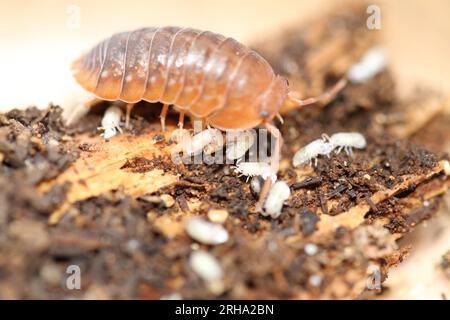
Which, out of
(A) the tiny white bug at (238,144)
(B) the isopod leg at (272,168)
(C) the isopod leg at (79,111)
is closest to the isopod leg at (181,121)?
(A) the tiny white bug at (238,144)

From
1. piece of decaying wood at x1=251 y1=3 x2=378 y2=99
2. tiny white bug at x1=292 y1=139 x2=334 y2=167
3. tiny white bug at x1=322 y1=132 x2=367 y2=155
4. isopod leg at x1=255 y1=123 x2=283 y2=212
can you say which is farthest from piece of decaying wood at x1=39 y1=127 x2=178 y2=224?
piece of decaying wood at x1=251 y1=3 x2=378 y2=99

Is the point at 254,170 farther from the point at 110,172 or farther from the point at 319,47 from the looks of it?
the point at 319,47

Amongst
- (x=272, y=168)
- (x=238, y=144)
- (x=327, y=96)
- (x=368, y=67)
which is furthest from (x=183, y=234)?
(x=368, y=67)

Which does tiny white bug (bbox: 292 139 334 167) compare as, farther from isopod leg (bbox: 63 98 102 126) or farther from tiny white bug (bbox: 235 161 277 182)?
isopod leg (bbox: 63 98 102 126)

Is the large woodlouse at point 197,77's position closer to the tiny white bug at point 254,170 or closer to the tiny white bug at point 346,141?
the tiny white bug at point 254,170
